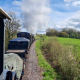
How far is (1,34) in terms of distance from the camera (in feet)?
8.76

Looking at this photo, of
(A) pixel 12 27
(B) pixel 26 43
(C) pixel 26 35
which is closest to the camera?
(B) pixel 26 43

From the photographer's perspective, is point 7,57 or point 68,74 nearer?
point 7,57

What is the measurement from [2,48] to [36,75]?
14.9 ft

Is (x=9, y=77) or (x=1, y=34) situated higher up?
(x=1, y=34)

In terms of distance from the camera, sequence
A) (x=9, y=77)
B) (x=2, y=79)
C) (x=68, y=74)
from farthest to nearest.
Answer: (x=68, y=74)
(x=9, y=77)
(x=2, y=79)

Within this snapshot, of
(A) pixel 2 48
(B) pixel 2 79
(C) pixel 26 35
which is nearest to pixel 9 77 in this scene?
(B) pixel 2 79

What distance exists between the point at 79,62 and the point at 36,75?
124 inches

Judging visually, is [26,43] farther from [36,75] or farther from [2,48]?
[2,48]

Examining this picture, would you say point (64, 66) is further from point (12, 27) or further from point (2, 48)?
point (12, 27)

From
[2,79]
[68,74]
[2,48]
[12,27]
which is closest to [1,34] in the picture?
[2,48]

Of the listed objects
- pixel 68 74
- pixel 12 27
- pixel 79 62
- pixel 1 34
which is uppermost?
pixel 12 27

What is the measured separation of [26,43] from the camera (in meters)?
9.51

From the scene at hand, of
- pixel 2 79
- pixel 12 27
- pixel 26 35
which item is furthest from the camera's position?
pixel 12 27

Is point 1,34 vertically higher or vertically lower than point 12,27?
lower
